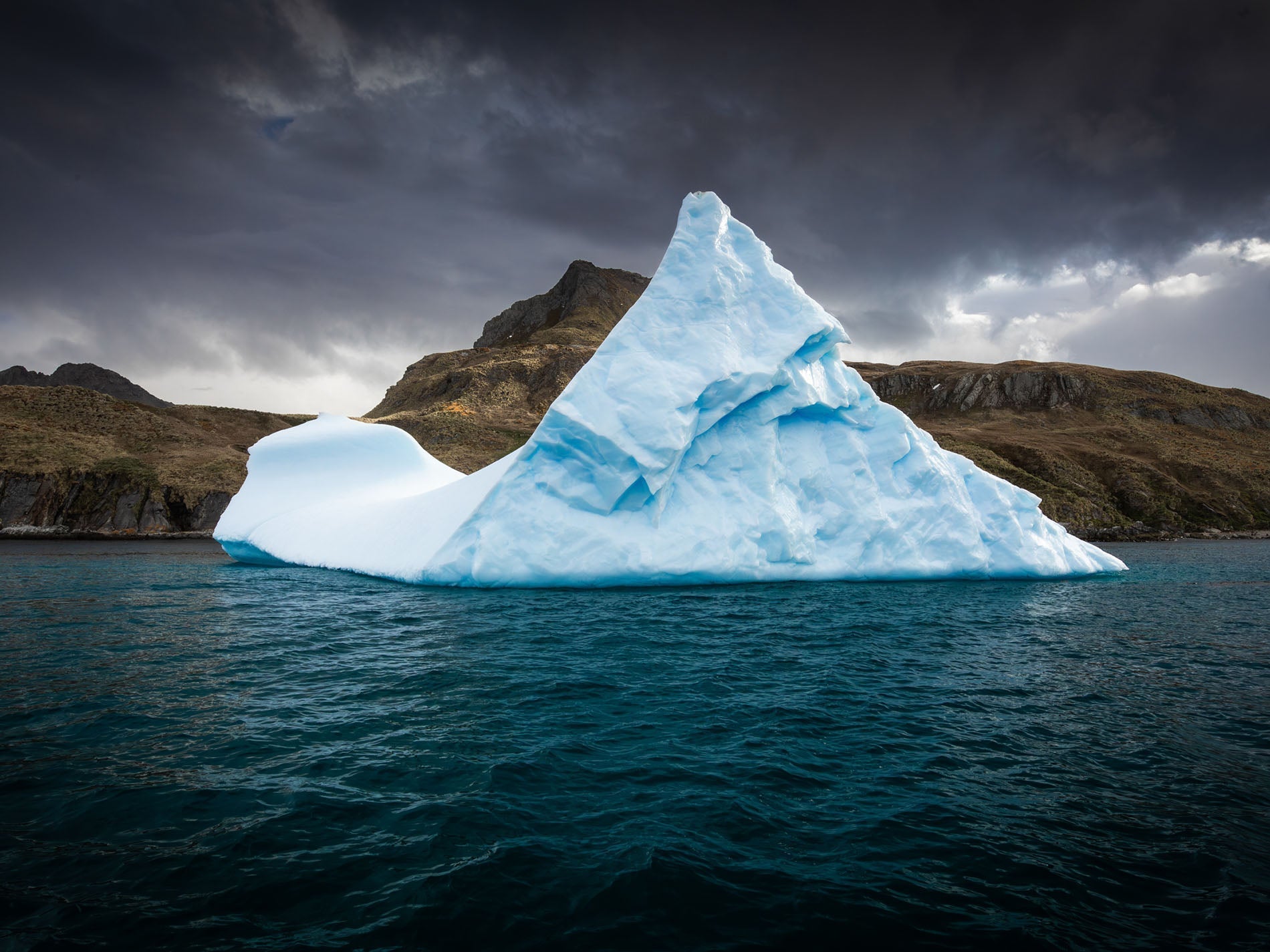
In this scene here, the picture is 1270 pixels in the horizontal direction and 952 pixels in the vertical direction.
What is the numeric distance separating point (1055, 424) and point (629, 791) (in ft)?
380

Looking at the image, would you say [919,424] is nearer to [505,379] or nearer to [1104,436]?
[1104,436]

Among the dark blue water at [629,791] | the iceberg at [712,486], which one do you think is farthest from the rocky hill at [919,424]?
the dark blue water at [629,791]

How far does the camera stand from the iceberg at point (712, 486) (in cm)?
1780

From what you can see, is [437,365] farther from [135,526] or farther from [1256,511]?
[1256,511]

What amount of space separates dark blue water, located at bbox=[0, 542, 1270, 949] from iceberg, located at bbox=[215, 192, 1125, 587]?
6305mm

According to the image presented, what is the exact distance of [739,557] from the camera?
1866cm

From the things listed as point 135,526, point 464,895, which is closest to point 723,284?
point 464,895

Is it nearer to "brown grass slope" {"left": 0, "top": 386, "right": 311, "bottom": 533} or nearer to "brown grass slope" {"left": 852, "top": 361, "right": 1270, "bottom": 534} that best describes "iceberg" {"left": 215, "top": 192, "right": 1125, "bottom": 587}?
"brown grass slope" {"left": 0, "top": 386, "right": 311, "bottom": 533}

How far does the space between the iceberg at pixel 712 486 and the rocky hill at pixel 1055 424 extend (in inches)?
1958

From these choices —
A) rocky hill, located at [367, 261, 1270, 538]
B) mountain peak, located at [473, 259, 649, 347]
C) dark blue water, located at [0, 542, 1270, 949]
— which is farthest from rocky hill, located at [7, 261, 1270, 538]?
dark blue water, located at [0, 542, 1270, 949]

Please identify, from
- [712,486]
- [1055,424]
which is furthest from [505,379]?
[712,486]

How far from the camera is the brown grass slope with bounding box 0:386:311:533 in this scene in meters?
53.2

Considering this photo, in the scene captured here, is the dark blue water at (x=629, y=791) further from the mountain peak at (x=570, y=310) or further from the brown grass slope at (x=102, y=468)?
the mountain peak at (x=570, y=310)

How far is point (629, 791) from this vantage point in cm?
552
